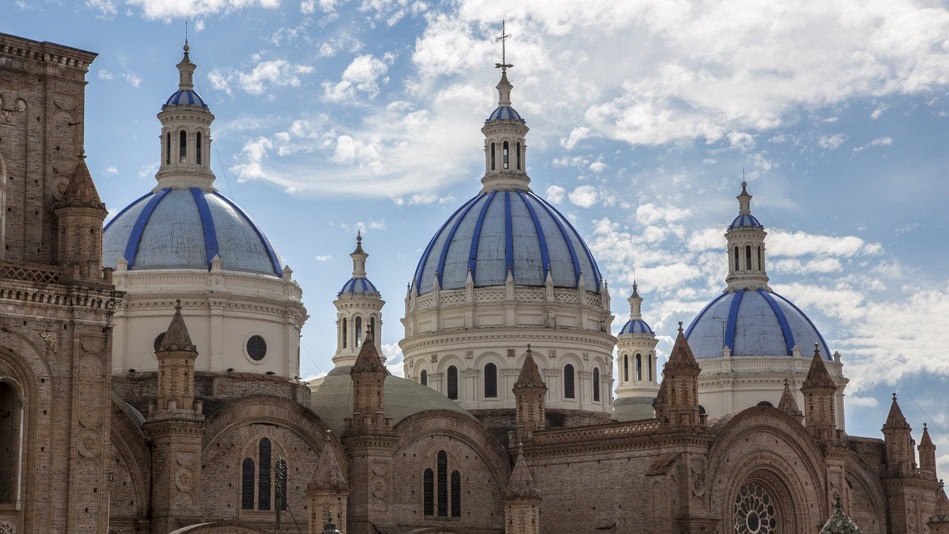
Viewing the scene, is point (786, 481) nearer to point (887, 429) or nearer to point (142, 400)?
point (887, 429)

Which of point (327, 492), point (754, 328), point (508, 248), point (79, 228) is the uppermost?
point (508, 248)

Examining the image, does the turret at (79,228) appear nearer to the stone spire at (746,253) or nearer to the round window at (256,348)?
the round window at (256,348)

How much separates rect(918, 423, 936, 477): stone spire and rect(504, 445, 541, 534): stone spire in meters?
33.1

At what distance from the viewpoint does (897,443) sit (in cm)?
8969

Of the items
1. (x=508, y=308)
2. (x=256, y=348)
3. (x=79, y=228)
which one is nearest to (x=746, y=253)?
(x=508, y=308)

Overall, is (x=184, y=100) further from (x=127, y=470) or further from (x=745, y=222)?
(x=745, y=222)

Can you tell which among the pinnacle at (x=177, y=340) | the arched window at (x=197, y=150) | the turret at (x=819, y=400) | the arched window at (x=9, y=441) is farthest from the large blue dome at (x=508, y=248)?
the arched window at (x=9, y=441)

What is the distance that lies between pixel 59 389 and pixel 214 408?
17964mm

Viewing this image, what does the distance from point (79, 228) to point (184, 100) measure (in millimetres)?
24696

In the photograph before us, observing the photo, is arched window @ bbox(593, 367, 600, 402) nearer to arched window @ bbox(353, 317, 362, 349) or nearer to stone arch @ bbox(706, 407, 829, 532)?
stone arch @ bbox(706, 407, 829, 532)

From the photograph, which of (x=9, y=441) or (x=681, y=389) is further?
(x=681, y=389)

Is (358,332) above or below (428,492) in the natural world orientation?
above

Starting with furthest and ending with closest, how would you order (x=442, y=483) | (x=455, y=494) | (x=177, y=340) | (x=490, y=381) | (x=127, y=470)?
(x=490, y=381)
(x=455, y=494)
(x=442, y=483)
(x=177, y=340)
(x=127, y=470)

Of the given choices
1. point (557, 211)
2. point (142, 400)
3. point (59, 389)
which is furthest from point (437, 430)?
point (59, 389)
